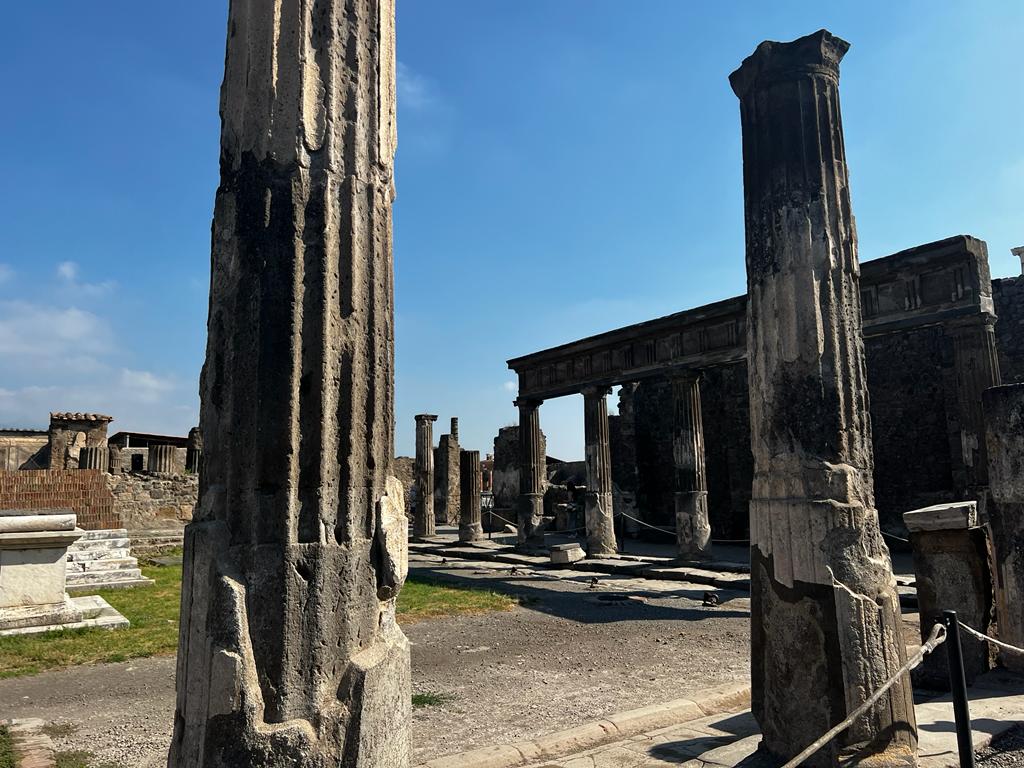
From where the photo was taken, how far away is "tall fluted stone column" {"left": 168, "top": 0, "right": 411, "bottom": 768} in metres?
2.15

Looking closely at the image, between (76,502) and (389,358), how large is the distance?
15.6 m

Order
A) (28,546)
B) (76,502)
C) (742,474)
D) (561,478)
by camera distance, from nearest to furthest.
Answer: (28,546), (76,502), (742,474), (561,478)

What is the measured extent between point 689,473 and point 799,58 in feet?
34.7

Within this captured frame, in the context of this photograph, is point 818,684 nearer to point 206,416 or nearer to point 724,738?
point 724,738

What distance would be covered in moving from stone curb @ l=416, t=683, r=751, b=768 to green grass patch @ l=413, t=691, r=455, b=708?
107 centimetres

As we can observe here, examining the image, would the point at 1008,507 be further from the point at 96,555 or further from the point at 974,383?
the point at 96,555

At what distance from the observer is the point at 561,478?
1137 inches

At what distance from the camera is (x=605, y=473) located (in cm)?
1620

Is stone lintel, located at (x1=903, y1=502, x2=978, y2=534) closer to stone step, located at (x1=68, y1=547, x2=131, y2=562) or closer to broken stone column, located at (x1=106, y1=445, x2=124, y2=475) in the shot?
stone step, located at (x1=68, y1=547, x2=131, y2=562)

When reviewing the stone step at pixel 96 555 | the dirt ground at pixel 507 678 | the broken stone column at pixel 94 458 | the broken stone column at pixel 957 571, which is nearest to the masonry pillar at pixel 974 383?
the dirt ground at pixel 507 678

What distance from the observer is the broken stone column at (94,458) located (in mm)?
21141

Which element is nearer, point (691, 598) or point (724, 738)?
point (724, 738)

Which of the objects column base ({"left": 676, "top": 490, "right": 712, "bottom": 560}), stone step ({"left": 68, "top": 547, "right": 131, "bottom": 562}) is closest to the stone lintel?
column base ({"left": 676, "top": 490, "right": 712, "bottom": 560})

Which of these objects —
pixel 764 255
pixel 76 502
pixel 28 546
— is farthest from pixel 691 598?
pixel 76 502
